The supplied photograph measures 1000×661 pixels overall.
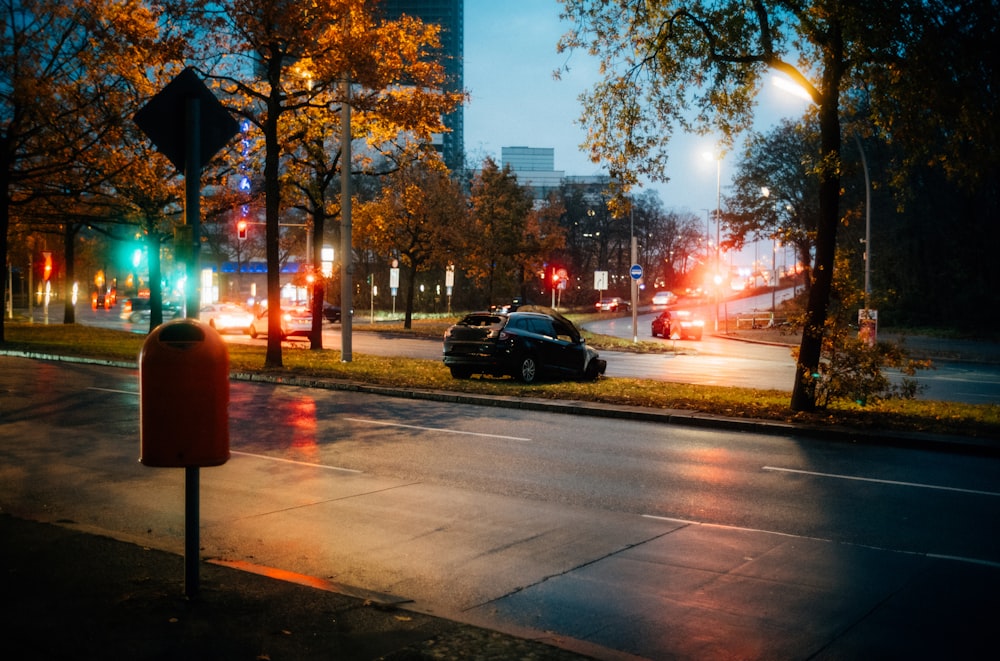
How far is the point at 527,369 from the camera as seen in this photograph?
69.2 ft

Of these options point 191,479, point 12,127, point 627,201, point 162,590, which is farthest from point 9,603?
point 12,127

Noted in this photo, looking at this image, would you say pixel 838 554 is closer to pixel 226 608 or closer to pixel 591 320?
pixel 226 608

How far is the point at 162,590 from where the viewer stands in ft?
17.9

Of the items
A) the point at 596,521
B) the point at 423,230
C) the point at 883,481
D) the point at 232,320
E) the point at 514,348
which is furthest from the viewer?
the point at 423,230

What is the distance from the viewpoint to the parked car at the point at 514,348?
2081 centimetres

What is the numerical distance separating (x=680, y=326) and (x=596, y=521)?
44.0 m

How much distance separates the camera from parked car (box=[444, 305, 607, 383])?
20.8m

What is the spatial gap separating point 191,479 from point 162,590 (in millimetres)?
695

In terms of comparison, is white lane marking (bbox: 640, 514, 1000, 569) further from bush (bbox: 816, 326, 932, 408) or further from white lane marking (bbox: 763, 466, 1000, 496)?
bush (bbox: 816, 326, 932, 408)

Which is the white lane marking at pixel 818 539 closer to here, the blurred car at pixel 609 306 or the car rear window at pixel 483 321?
the car rear window at pixel 483 321

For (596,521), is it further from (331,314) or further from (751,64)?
(331,314)

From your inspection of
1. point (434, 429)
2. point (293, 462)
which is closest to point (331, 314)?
point (434, 429)

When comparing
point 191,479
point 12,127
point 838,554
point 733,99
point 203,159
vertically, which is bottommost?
point 838,554

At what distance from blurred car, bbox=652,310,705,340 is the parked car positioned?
29.7 metres
